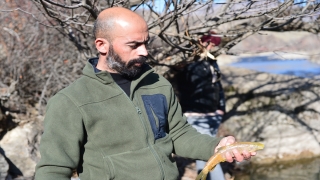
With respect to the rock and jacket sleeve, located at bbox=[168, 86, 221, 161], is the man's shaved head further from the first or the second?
the rock

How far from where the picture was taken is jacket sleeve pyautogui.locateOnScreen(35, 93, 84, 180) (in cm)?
219

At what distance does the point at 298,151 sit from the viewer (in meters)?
7.23

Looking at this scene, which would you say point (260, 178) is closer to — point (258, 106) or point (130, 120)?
point (258, 106)

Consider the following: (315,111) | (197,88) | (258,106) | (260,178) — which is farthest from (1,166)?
(315,111)

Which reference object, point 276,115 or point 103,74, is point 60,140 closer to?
point 103,74

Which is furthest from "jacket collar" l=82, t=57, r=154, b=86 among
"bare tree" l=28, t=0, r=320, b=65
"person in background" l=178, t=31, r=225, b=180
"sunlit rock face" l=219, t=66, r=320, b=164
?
"sunlit rock face" l=219, t=66, r=320, b=164

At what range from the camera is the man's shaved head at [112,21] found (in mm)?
2420

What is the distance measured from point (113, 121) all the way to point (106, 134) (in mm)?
73

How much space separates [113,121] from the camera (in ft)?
7.73

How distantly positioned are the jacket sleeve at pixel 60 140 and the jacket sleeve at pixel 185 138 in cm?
62

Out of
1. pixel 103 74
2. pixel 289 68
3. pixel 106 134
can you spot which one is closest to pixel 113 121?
pixel 106 134

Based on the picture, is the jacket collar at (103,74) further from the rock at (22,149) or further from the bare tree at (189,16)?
the rock at (22,149)

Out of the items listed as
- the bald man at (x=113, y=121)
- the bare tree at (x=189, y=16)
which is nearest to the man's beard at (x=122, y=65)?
the bald man at (x=113, y=121)

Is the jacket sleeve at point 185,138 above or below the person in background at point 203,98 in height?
above
